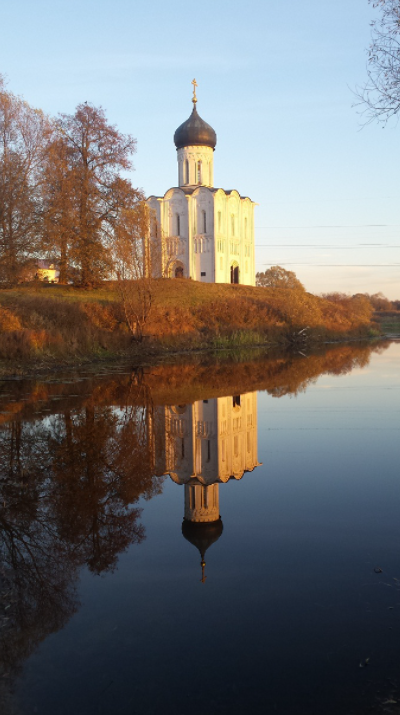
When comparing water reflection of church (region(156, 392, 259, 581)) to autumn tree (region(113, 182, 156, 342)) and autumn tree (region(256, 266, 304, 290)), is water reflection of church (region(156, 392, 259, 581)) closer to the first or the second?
autumn tree (region(113, 182, 156, 342))

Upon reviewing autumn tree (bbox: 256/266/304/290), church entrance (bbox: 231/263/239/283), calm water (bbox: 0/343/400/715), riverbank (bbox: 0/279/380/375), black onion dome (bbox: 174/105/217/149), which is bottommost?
calm water (bbox: 0/343/400/715)

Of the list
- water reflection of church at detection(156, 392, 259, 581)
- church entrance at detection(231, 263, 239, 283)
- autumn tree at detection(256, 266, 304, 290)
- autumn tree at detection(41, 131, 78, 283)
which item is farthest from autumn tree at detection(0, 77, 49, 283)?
autumn tree at detection(256, 266, 304, 290)

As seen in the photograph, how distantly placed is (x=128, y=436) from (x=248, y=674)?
20.1ft

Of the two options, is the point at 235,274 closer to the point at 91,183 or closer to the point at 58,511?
the point at 91,183

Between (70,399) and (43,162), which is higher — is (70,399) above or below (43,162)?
below

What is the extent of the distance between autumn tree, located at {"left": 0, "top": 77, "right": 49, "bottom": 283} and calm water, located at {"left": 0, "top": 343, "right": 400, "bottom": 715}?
60.2 feet

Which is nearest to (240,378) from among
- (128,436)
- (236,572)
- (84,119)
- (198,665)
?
(128,436)

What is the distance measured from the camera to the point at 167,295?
112 ft

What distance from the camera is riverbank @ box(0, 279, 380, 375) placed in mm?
19283

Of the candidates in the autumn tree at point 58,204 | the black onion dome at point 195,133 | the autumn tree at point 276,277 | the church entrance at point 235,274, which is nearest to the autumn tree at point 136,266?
the autumn tree at point 58,204

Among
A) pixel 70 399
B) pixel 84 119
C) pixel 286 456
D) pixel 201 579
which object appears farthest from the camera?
pixel 84 119

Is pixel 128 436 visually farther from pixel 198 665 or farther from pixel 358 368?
pixel 358 368

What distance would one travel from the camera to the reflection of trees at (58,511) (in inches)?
152

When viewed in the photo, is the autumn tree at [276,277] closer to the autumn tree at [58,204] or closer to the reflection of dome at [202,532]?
the autumn tree at [58,204]
